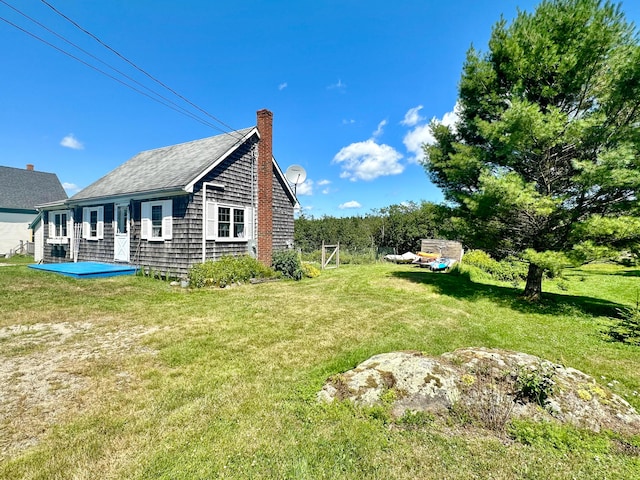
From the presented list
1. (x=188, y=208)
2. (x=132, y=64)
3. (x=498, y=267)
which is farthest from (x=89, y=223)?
(x=498, y=267)

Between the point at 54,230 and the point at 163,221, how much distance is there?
438 inches

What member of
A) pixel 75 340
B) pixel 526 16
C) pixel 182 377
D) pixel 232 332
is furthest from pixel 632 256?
pixel 75 340

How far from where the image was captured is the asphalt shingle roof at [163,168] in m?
11.7

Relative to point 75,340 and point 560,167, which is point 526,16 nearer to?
point 560,167

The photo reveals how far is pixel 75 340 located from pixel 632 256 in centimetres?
1287

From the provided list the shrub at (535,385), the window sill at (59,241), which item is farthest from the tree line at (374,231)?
the shrub at (535,385)

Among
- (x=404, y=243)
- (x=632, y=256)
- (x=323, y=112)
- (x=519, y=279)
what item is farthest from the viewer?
(x=404, y=243)

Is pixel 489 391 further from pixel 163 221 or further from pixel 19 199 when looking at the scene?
pixel 19 199

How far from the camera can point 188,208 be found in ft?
36.3

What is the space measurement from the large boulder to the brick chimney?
1010cm

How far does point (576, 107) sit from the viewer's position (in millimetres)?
8484

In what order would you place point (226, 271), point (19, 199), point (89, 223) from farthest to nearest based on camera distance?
point (19, 199), point (89, 223), point (226, 271)

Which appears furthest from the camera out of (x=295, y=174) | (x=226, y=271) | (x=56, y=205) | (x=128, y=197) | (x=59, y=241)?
(x=56, y=205)

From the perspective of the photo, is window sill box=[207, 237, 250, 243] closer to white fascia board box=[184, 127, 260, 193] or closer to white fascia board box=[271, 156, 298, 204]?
white fascia board box=[184, 127, 260, 193]
